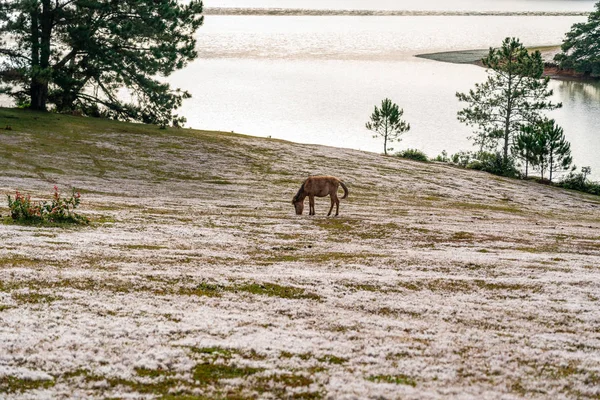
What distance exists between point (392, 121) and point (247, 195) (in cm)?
5165

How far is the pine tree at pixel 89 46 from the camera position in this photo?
8362cm

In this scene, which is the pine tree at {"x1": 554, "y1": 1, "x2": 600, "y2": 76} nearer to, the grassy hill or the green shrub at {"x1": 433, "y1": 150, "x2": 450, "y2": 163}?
the green shrub at {"x1": 433, "y1": 150, "x2": 450, "y2": 163}

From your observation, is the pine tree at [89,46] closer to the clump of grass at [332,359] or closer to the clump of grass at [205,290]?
the clump of grass at [205,290]

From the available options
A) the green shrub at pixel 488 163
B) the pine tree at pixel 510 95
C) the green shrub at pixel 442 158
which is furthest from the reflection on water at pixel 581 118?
the green shrub at pixel 442 158

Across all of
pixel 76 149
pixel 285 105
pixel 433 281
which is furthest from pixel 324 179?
pixel 285 105

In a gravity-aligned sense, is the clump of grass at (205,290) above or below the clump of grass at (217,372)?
above

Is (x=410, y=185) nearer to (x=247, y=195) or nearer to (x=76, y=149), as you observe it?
(x=247, y=195)

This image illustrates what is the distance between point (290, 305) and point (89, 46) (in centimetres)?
7239

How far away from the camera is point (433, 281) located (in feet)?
83.8

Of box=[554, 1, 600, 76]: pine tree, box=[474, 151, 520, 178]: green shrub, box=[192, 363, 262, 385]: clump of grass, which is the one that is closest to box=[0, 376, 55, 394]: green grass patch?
box=[192, 363, 262, 385]: clump of grass

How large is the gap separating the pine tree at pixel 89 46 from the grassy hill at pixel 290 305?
128 ft

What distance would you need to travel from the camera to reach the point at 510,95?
112 meters

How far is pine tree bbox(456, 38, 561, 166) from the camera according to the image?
110 meters

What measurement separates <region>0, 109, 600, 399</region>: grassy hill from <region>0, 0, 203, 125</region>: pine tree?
3914cm
